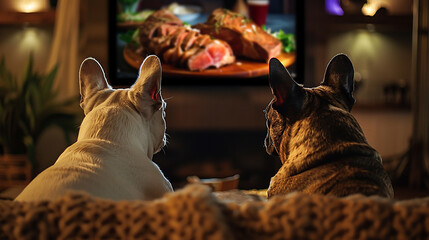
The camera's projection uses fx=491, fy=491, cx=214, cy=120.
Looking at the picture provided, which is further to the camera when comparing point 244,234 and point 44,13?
point 44,13

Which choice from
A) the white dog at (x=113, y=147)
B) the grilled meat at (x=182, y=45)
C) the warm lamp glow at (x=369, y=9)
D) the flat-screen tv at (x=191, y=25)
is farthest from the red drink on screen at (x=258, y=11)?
the white dog at (x=113, y=147)

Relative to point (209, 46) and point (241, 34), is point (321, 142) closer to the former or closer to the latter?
point (209, 46)

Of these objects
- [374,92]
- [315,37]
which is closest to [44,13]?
[315,37]

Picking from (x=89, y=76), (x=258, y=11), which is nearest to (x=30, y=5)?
(x=258, y=11)

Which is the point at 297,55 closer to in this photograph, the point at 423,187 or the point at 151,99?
the point at 423,187

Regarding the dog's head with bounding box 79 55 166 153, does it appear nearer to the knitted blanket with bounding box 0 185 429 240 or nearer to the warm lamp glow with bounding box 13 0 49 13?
the knitted blanket with bounding box 0 185 429 240

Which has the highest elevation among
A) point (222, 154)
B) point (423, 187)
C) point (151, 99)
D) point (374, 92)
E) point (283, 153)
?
point (151, 99)
